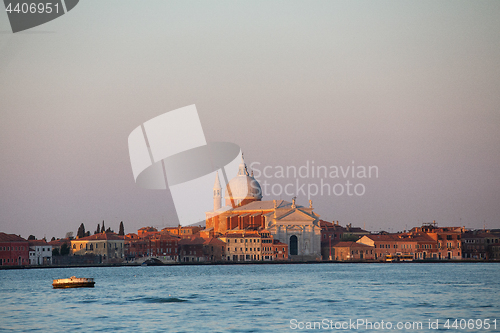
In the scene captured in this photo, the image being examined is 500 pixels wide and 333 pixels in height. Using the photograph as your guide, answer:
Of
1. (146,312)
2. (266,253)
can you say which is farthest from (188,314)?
(266,253)

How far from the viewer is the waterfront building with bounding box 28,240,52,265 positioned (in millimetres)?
68562

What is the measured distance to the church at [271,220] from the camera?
7900cm

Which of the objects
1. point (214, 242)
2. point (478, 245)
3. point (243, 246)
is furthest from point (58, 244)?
point (478, 245)

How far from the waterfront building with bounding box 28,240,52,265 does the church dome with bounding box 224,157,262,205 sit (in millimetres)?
21324

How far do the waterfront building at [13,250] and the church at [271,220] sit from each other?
65.5ft

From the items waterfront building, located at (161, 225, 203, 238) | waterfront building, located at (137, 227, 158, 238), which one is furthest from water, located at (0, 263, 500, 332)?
waterfront building, located at (161, 225, 203, 238)

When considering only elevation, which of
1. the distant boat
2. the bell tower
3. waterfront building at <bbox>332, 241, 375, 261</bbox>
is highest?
the bell tower

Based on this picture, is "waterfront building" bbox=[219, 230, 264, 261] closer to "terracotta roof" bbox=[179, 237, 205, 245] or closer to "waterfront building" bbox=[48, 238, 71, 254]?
"terracotta roof" bbox=[179, 237, 205, 245]

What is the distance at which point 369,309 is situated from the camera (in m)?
26.5

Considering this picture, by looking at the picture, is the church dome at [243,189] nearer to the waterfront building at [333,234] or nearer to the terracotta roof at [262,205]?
the terracotta roof at [262,205]

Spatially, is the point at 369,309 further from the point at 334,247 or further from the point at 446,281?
the point at 334,247

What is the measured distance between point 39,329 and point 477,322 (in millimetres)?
11856

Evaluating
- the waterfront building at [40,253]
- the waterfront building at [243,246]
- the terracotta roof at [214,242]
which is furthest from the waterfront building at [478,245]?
the waterfront building at [40,253]

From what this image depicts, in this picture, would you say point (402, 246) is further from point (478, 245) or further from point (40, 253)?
point (40, 253)
